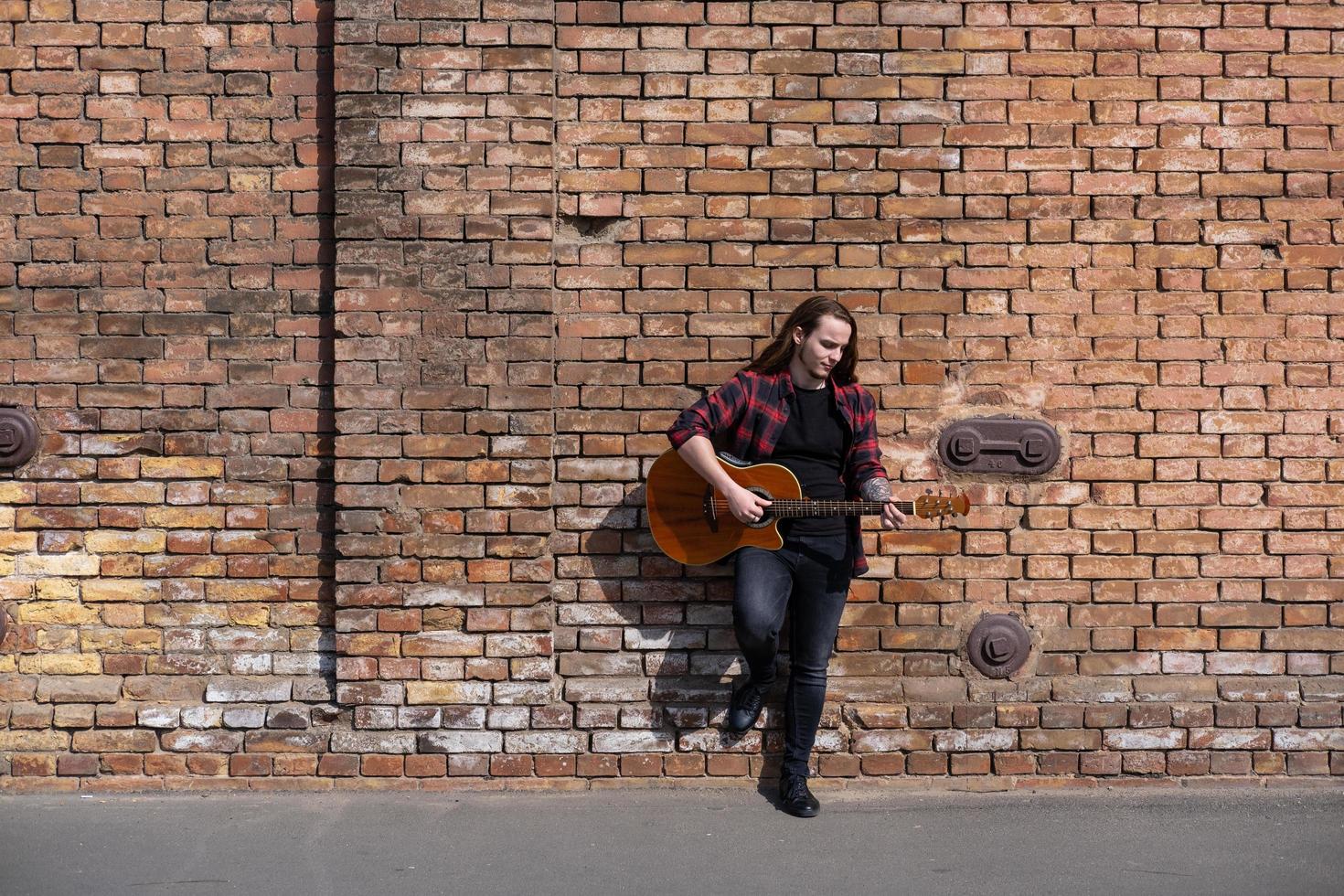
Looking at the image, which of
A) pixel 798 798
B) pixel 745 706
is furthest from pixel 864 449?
pixel 798 798

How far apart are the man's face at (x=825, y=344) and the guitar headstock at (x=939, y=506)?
0.56 meters

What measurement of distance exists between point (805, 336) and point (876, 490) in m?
0.59

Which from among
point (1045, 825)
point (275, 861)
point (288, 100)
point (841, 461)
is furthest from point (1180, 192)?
point (275, 861)

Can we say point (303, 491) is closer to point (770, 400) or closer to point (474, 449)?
point (474, 449)

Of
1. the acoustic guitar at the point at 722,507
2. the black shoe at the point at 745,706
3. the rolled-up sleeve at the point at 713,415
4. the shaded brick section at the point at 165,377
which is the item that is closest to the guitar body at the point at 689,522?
the acoustic guitar at the point at 722,507

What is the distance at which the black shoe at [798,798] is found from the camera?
392 centimetres

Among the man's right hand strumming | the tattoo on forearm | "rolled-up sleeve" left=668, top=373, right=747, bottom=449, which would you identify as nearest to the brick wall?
"rolled-up sleeve" left=668, top=373, right=747, bottom=449

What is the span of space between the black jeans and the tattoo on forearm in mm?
196

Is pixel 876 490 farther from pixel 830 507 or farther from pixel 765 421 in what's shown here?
pixel 765 421

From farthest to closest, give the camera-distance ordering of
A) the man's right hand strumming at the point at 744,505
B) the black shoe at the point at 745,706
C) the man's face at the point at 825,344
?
1. the black shoe at the point at 745,706
2. the man's face at the point at 825,344
3. the man's right hand strumming at the point at 744,505

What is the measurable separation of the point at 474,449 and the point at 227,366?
100cm

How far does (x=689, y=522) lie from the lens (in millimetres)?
4008

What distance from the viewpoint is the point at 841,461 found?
13.1ft

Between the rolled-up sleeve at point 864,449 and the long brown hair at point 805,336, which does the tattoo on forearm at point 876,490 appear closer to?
the rolled-up sleeve at point 864,449
